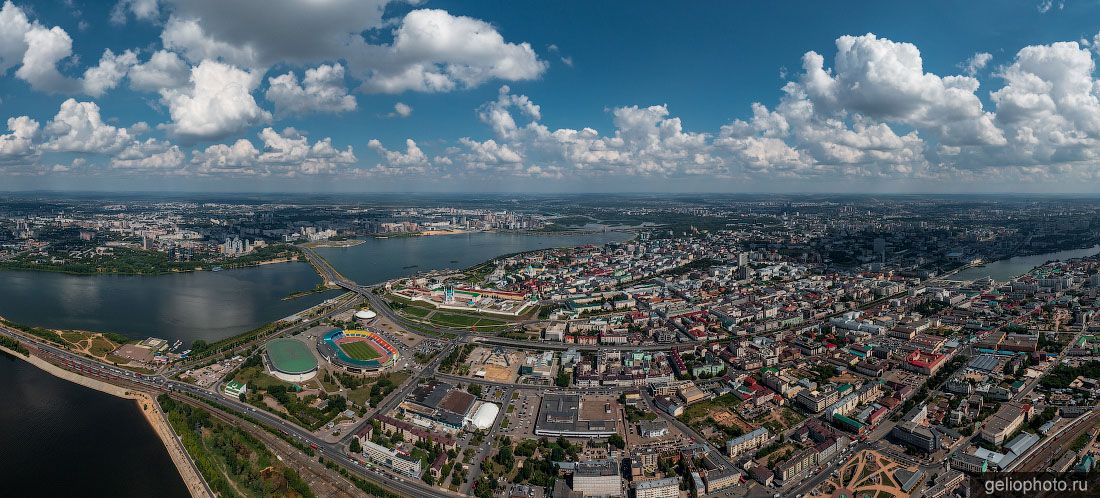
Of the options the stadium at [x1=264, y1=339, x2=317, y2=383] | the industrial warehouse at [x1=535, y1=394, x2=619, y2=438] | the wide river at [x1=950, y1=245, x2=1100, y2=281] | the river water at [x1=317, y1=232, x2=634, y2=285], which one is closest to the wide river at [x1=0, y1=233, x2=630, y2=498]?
the river water at [x1=317, y1=232, x2=634, y2=285]

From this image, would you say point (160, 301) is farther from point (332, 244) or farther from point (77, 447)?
point (332, 244)

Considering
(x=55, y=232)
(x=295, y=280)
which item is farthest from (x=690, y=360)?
(x=55, y=232)

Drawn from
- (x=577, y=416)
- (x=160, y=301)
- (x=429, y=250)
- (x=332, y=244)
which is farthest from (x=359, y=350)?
(x=332, y=244)

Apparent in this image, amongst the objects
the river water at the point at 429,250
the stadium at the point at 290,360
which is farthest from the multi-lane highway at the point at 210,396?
the river water at the point at 429,250

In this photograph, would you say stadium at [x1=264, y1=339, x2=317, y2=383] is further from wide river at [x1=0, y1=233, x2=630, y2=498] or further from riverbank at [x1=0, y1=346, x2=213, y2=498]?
wide river at [x1=0, y1=233, x2=630, y2=498]

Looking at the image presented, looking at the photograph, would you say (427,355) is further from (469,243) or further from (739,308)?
(469,243)

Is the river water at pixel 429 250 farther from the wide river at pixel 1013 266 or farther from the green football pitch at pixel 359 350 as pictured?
the wide river at pixel 1013 266
